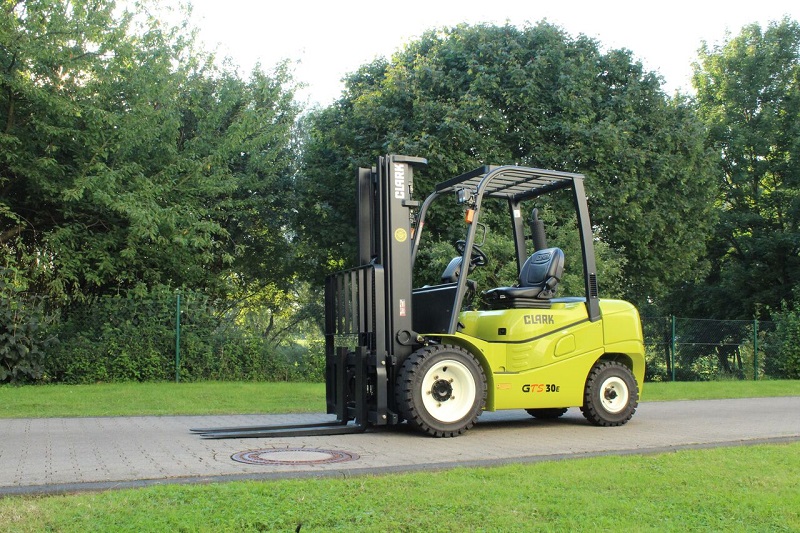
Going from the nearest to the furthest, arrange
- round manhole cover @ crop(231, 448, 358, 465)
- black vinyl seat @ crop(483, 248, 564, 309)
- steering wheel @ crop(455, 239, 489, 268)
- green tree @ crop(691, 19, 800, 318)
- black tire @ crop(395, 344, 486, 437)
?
round manhole cover @ crop(231, 448, 358, 465)
black tire @ crop(395, 344, 486, 437)
steering wheel @ crop(455, 239, 489, 268)
black vinyl seat @ crop(483, 248, 564, 309)
green tree @ crop(691, 19, 800, 318)

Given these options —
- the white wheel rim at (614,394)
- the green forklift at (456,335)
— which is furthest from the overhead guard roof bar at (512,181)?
the white wheel rim at (614,394)

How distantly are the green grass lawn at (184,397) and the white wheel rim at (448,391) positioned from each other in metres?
3.70

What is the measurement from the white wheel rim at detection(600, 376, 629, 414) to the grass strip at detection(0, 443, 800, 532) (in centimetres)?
386

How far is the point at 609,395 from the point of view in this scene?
411 inches

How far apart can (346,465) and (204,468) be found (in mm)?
1164

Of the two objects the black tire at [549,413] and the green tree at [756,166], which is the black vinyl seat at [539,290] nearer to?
the black tire at [549,413]

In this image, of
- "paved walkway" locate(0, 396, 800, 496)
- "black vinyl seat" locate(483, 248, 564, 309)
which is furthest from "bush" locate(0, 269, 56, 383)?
"black vinyl seat" locate(483, 248, 564, 309)

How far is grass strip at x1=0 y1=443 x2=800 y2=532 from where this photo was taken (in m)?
4.73

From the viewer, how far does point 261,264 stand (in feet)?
90.6

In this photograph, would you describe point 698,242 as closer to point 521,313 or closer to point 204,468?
point 521,313

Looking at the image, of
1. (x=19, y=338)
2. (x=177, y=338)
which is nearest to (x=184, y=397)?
(x=177, y=338)

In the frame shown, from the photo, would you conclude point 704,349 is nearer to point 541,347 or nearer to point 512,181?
point 512,181

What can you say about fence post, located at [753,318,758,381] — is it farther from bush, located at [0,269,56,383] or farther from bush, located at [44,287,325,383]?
bush, located at [0,269,56,383]

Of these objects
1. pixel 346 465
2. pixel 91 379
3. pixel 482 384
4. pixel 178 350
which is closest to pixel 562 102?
pixel 178 350
